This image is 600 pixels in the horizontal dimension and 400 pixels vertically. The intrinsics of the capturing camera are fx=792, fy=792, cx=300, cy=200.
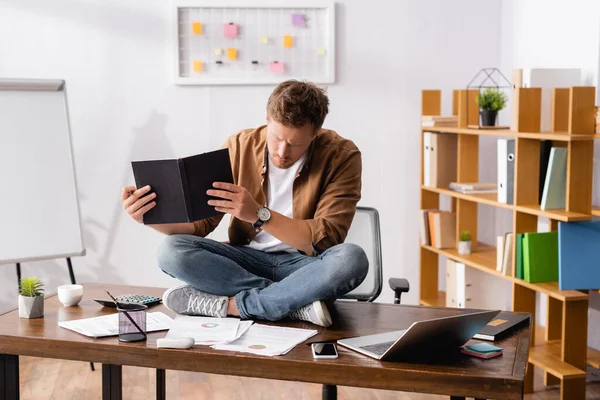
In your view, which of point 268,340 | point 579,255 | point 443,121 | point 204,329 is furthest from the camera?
point 443,121

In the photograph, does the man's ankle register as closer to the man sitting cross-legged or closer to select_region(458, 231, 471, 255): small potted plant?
the man sitting cross-legged

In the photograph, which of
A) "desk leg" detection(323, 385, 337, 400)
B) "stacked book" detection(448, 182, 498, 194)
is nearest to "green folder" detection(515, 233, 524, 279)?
"stacked book" detection(448, 182, 498, 194)

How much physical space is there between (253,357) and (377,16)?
2.53m

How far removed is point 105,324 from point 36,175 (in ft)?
4.79

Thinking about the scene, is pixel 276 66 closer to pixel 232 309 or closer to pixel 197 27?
pixel 197 27

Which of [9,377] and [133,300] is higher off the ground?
[133,300]

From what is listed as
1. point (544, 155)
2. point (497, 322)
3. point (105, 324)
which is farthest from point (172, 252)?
point (544, 155)

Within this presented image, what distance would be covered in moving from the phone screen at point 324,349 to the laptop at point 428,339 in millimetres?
48

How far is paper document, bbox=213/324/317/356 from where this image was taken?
195 cm

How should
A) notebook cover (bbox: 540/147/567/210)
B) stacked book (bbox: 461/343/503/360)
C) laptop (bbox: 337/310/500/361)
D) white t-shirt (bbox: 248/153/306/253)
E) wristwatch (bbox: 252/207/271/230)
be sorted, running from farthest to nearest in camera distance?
notebook cover (bbox: 540/147/567/210) < white t-shirt (bbox: 248/153/306/253) < wristwatch (bbox: 252/207/271/230) < stacked book (bbox: 461/343/503/360) < laptop (bbox: 337/310/500/361)

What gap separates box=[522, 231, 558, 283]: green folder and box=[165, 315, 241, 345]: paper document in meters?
1.38

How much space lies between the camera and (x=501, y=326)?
2129 mm

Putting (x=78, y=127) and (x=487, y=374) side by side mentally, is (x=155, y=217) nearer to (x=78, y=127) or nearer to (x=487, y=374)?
(x=487, y=374)

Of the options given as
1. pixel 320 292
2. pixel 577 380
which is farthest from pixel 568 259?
pixel 320 292
